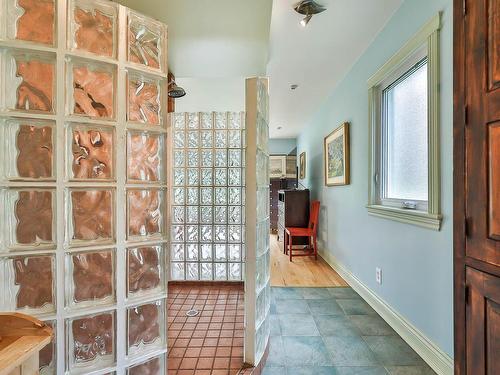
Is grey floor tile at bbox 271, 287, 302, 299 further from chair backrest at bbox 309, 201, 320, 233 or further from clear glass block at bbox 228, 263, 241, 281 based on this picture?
chair backrest at bbox 309, 201, 320, 233

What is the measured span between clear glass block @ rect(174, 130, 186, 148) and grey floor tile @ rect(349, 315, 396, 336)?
7.48 feet

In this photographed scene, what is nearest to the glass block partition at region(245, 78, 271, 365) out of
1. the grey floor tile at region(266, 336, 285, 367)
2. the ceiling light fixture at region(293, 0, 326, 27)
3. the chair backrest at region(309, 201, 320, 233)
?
the grey floor tile at region(266, 336, 285, 367)

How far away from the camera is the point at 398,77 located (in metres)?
1.98

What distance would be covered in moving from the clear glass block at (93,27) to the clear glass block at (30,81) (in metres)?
0.11

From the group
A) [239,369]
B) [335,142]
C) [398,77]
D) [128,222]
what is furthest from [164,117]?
[335,142]

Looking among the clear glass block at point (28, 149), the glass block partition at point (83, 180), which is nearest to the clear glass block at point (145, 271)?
the glass block partition at point (83, 180)

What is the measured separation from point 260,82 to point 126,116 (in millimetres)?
791

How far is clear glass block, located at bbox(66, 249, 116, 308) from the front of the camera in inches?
36.2

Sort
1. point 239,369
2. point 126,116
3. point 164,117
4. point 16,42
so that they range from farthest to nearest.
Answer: point 239,369 → point 164,117 → point 126,116 → point 16,42

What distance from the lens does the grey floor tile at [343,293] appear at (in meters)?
2.51

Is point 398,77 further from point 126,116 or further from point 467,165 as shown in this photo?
point 126,116

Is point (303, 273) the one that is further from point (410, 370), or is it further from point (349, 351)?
point (410, 370)

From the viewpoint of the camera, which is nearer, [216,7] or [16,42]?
[16,42]

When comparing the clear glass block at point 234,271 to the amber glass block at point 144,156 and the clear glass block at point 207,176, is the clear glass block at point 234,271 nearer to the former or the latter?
the clear glass block at point 207,176
